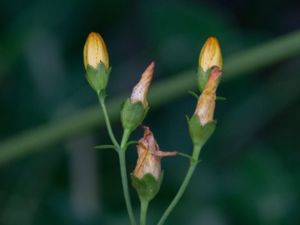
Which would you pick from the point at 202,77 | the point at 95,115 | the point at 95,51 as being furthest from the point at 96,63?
the point at 95,115

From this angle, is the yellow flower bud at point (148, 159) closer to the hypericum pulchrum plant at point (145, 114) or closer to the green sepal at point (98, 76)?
the hypericum pulchrum plant at point (145, 114)

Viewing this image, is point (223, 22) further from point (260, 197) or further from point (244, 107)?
point (260, 197)

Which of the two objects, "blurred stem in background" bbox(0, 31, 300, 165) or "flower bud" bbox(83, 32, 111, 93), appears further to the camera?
"blurred stem in background" bbox(0, 31, 300, 165)

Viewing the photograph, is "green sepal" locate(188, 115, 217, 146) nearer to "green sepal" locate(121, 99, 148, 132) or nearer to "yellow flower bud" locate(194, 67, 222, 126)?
"yellow flower bud" locate(194, 67, 222, 126)

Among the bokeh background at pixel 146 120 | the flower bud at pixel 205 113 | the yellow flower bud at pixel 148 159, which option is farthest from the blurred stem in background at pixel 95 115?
the yellow flower bud at pixel 148 159

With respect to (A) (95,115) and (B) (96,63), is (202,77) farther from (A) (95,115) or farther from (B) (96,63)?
(A) (95,115)

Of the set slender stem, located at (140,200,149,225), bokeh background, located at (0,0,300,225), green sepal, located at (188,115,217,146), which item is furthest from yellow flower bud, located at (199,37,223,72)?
bokeh background, located at (0,0,300,225)

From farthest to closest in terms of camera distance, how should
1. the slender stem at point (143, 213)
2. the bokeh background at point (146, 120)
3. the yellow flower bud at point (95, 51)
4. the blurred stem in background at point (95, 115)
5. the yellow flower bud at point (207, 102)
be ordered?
the bokeh background at point (146, 120), the blurred stem in background at point (95, 115), the yellow flower bud at point (95, 51), the yellow flower bud at point (207, 102), the slender stem at point (143, 213)

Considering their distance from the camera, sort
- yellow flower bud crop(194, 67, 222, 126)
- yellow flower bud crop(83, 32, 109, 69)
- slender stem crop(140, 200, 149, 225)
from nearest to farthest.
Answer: slender stem crop(140, 200, 149, 225)
yellow flower bud crop(194, 67, 222, 126)
yellow flower bud crop(83, 32, 109, 69)
